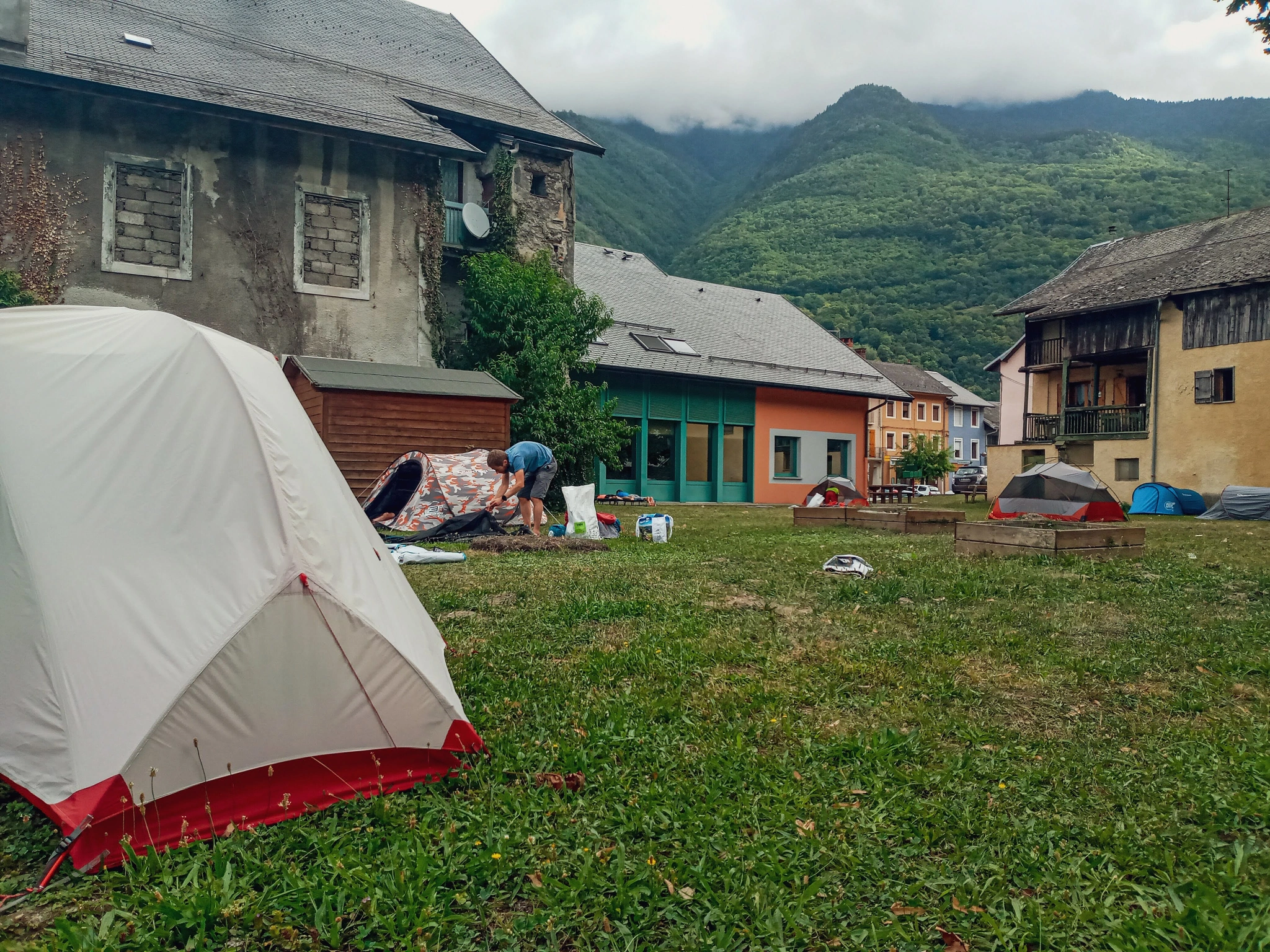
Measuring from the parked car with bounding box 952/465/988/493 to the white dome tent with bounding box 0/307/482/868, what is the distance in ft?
138

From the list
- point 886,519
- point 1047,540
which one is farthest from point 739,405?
point 1047,540

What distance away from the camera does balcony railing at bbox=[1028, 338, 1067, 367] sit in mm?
34219

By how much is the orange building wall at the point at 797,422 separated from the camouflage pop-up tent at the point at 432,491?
19248mm

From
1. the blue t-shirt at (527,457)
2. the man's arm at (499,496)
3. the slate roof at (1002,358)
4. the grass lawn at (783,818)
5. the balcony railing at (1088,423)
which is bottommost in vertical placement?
the grass lawn at (783,818)

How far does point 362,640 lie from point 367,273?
630 inches

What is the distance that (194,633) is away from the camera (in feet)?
10.1

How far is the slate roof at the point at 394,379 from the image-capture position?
15023 mm

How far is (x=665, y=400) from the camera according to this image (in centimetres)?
2953

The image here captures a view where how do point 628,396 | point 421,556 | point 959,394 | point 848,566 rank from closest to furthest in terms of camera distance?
point 848,566 < point 421,556 < point 628,396 < point 959,394

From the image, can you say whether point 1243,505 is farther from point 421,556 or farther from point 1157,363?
point 421,556

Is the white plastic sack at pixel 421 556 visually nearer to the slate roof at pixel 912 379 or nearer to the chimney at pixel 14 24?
the chimney at pixel 14 24

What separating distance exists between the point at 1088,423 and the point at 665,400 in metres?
16.3

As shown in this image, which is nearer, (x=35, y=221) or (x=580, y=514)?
(x=580, y=514)

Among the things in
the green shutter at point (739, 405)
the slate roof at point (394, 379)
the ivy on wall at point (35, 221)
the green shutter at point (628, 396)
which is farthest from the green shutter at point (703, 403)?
the ivy on wall at point (35, 221)
